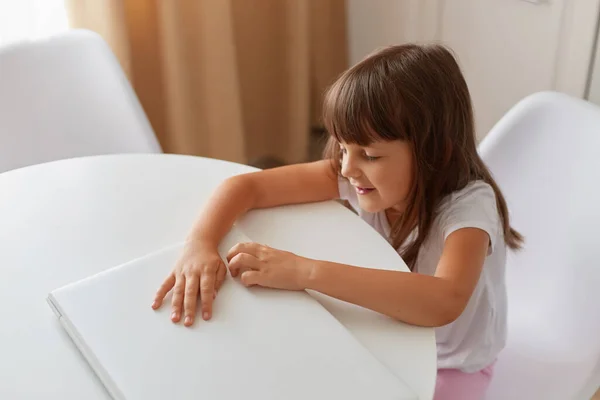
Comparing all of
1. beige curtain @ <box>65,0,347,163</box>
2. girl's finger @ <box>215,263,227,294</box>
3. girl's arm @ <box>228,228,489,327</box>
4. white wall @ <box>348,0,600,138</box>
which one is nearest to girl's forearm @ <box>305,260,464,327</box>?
girl's arm @ <box>228,228,489,327</box>

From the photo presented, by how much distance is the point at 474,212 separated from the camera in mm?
1040

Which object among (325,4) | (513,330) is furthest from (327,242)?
(325,4)

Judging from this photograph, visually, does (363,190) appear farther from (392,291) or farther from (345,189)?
(392,291)

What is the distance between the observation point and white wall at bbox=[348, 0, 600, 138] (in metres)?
1.64

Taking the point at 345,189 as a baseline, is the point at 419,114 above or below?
above

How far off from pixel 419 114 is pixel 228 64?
43.9 inches

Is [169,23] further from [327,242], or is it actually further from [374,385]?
[374,385]

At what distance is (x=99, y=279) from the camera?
933 millimetres

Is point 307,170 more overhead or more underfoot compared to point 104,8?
more underfoot

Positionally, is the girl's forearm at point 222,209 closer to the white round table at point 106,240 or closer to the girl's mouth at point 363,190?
the white round table at point 106,240

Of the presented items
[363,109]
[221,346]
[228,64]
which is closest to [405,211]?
[363,109]

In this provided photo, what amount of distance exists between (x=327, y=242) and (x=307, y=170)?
0.58ft

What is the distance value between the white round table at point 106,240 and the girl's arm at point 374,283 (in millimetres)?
19

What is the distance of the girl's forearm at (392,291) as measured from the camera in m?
0.91
